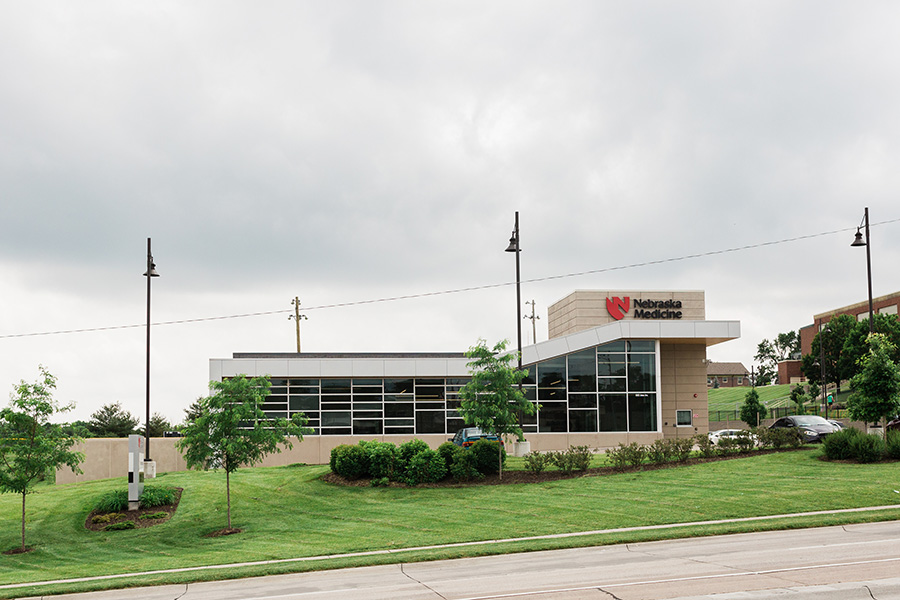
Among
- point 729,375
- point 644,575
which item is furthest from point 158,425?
point 729,375

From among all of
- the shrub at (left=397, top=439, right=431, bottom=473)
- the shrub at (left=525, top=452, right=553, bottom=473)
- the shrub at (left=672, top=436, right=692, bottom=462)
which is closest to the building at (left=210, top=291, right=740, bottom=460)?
the shrub at (left=525, top=452, right=553, bottom=473)

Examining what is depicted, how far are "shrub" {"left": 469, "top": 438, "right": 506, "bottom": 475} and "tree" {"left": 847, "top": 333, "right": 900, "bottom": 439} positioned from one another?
13.4 metres

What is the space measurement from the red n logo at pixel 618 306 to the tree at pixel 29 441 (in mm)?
36081

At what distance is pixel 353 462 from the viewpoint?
97.2ft

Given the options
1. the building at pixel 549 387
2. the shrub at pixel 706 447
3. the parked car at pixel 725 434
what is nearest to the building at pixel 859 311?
the parked car at pixel 725 434

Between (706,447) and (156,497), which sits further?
(706,447)

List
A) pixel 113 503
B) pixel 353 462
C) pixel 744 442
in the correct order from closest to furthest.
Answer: pixel 113 503 → pixel 353 462 → pixel 744 442

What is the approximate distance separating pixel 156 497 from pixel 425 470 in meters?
9.14

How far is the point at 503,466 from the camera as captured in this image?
30.6 m

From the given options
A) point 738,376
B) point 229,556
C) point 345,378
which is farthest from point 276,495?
point 738,376

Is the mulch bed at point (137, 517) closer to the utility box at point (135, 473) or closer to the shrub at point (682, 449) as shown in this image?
the utility box at point (135, 473)

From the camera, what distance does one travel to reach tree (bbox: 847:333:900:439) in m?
29.9

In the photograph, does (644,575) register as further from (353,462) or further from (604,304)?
(604,304)

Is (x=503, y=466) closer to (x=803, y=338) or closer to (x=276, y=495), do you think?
(x=276, y=495)
